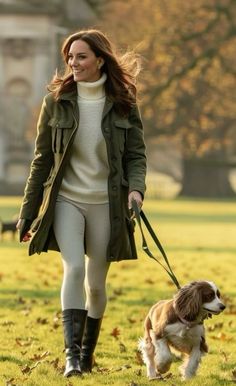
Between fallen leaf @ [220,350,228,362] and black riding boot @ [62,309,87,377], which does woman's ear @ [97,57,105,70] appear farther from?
fallen leaf @ [220,350,228,362]

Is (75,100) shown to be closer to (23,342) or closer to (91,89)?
(91,89)

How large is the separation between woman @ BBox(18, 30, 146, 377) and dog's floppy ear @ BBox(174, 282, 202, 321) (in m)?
0.60

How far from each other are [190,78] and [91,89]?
51105mm

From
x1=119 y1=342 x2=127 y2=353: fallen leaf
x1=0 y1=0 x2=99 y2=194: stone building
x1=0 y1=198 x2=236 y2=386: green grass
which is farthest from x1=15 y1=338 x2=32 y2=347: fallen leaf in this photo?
x1=0 y1=0 x2=99 y2=194: stone building

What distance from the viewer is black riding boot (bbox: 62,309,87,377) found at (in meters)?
8.56

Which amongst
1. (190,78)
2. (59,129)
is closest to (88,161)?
(59,129)

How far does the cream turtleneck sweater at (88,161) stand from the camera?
28.3 feet

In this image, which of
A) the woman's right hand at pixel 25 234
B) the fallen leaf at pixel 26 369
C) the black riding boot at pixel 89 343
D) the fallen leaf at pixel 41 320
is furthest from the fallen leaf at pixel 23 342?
the woman's right hand at pixel 25 234

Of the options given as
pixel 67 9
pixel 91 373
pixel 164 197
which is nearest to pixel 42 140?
pixel 91 373

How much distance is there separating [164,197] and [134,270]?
49.5 m

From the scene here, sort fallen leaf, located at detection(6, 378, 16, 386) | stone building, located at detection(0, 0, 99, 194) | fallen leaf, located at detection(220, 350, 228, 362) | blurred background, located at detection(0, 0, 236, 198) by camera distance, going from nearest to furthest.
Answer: fallen leaf, located at detection(6, 378, 16, 386) → fallen leaf, located at detection(220, 350, 228, 362) → blurred background, located at detection(0, 0, 236, 198) → stone building, located at detection(0, 0, 99, 194)

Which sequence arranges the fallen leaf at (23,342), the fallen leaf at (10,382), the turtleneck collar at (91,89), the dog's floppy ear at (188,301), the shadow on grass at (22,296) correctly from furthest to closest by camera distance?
the shadow on grass at (22,296)
the fallen leaf at (23,342)
the turtleneck collar at (91,89)
the fallen leaf at (10,382)
the dog's floppy ear at (188,301)

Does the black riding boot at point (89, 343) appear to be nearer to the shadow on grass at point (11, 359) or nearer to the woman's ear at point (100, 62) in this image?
the shadow on grass at point (11, 359)

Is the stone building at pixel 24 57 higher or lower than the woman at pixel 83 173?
lower
